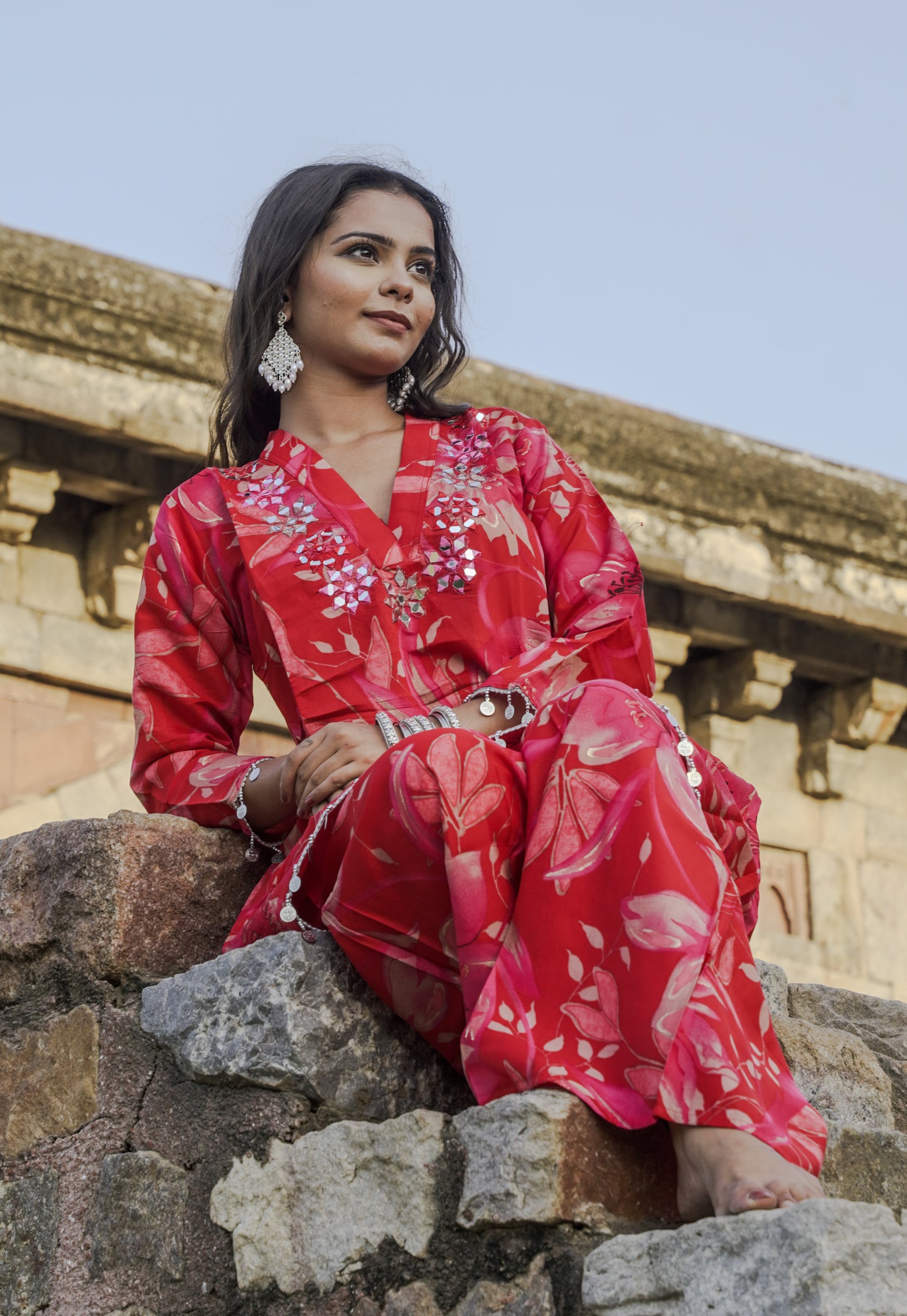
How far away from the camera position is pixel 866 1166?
2.19 m

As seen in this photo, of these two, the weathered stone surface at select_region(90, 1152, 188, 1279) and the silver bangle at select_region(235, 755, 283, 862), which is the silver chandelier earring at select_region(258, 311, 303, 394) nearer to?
the silver bangle at select_region(235, 755, 283, 862)

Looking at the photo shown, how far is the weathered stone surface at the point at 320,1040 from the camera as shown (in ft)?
7.05

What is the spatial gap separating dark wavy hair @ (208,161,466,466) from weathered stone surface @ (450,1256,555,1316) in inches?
57.5

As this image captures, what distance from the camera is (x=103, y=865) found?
2467mm

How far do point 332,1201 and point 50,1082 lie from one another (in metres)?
0.54

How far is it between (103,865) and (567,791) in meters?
0.78

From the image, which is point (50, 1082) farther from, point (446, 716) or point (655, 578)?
point (655, 578)

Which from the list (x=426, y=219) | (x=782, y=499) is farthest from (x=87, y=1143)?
(x=782, y=499)

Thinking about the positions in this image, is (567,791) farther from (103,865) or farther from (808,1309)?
(103,865)

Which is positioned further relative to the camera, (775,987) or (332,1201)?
(775,987)

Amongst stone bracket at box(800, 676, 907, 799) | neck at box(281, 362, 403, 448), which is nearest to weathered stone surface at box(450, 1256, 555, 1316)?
neck at box(281, 362, 403, 448)

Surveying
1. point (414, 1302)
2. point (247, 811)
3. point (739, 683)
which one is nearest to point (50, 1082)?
point (247, 811)

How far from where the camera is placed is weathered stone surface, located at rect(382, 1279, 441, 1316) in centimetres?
194

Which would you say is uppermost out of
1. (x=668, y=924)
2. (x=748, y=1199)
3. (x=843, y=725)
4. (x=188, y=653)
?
(x=668, y=924)
